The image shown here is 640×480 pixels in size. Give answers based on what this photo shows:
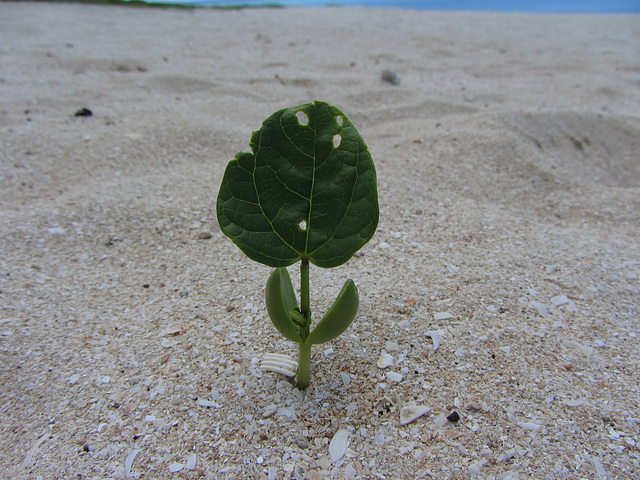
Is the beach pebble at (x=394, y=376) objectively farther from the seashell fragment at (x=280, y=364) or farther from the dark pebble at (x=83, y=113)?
the dark pebble at (x=83, y=113)

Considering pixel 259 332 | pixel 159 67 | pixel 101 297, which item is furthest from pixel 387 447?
pixel 159 67

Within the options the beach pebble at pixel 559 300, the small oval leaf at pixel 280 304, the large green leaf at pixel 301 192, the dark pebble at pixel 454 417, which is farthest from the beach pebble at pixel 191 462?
the beach pebble at pixel 559 300

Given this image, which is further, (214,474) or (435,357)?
(435,357)

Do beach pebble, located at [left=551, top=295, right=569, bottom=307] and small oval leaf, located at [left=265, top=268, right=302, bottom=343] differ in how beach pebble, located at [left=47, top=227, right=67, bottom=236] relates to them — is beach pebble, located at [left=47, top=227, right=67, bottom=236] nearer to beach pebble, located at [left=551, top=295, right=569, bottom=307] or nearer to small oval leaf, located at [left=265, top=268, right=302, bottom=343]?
small oval leaf, located at [left=265, top=268, right=302, bottom=343]

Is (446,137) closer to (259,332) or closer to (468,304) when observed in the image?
(468,304)

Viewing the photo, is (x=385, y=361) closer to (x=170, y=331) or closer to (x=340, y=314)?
(x=340, y=314)

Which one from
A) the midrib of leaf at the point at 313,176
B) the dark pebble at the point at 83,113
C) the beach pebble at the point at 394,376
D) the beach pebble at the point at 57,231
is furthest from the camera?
the dark pebble at the point at 83,113

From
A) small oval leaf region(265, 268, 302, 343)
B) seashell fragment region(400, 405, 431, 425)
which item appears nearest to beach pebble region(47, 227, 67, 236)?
small oval leaf region(265, 268, 302, 343)

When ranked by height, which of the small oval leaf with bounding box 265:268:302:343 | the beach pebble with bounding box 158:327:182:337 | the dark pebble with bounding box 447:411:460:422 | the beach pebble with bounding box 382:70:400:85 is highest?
the small oval leaf with bounding box 265:268:302:343
